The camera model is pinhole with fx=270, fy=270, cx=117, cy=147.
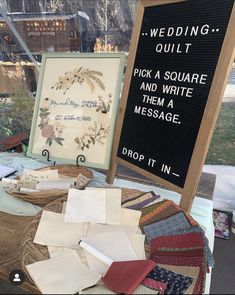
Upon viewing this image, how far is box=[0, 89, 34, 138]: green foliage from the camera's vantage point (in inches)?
66.6

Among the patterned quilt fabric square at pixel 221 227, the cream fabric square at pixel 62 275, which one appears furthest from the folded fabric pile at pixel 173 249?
the patterned quilt fabric square at pixel 221 227

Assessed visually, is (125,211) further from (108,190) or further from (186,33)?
(186,33)

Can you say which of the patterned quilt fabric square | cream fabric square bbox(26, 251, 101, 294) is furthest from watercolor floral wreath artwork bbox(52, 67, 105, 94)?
the patterned quilt fabric square

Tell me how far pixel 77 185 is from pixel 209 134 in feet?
1.57

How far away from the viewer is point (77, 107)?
1.12m

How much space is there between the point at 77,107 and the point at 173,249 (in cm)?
70

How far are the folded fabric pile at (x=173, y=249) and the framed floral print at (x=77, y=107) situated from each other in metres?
0.37

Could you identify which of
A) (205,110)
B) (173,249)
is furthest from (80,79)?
(173,249)

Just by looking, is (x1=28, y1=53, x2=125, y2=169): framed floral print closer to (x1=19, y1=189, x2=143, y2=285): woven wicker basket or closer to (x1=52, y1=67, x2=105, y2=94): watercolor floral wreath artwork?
(x1=52, y1=67, x2=105, y2=94): watercolor floral wreath artwork

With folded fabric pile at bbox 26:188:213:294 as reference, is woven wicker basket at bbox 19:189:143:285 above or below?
below

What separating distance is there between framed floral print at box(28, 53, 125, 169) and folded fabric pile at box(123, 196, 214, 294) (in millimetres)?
368

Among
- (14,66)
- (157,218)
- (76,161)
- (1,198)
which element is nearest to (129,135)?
(76,161)

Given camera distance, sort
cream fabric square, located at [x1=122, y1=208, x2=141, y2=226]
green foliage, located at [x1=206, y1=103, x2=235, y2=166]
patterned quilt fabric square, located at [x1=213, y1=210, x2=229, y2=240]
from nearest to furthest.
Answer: cream fabric square, located at [x1=122, y1=208, x2=141, y2=226], patterned quilt fabric square, located at [x1=213, y1=210, x2=229, y2=240], green foliage, located at [x1=206, y1=103, x2=235, y2=166]

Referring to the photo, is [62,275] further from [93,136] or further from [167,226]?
[93,136]
